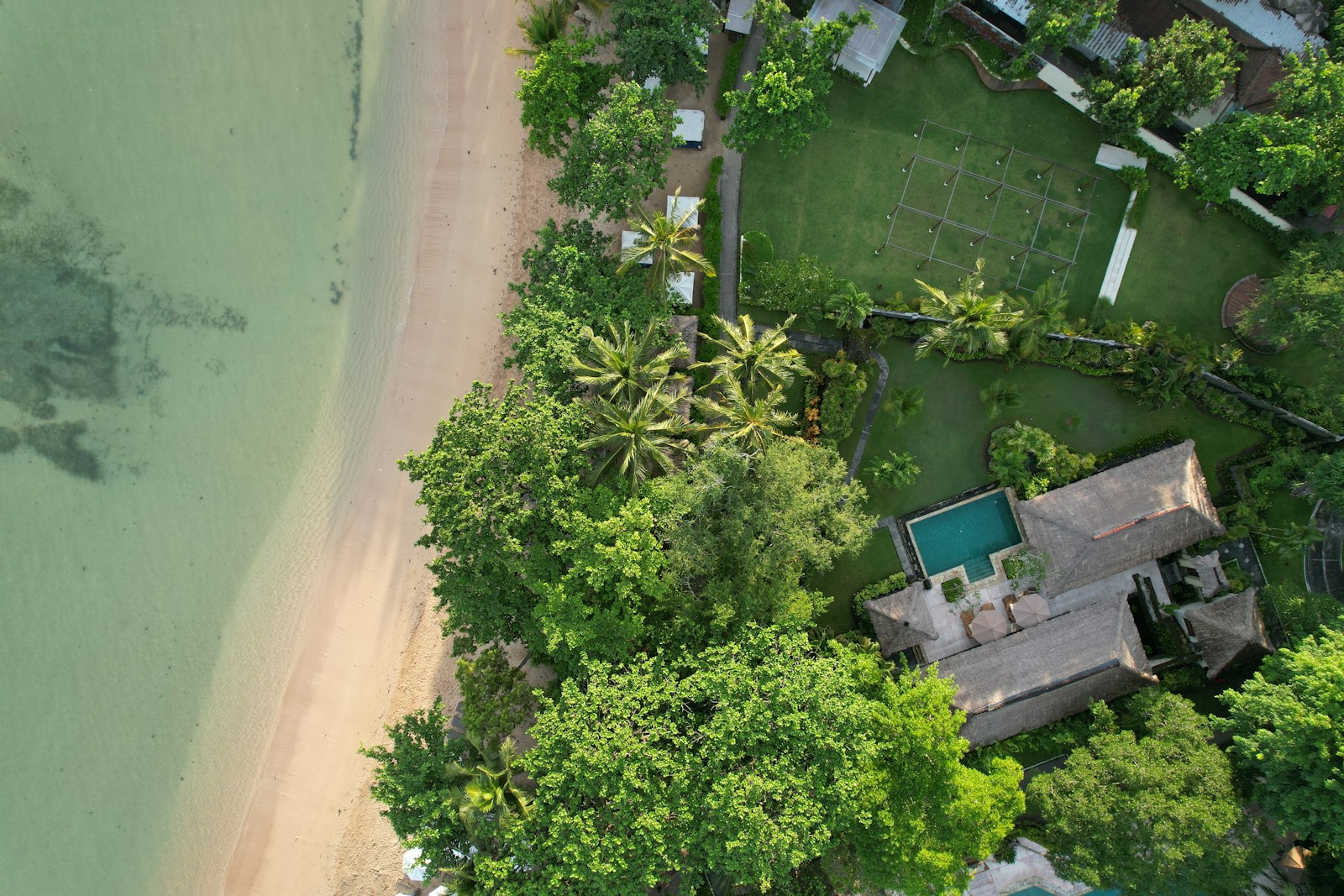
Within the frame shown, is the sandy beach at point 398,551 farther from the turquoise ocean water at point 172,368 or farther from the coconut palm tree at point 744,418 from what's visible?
the coconut palm tree at point 744,418

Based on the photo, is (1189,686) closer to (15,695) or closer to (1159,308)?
(1159,308)

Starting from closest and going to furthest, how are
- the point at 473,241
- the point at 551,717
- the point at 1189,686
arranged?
the point at 551,717 → the point at 1189,686 → the point at 473,241

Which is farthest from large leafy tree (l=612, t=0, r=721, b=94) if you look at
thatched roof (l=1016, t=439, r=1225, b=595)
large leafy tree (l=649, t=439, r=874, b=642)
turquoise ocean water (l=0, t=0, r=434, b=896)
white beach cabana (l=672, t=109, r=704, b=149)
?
thatched roof (l=1016, t=439, r=1225, b=595)

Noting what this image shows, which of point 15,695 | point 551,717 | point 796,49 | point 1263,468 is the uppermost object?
point 796,49

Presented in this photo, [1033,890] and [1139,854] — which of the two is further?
[1033,890]

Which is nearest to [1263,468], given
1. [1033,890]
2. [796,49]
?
[1033,890]

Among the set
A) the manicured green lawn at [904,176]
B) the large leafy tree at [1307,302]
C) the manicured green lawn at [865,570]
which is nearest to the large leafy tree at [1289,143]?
the large leafy tree at [1307,302]

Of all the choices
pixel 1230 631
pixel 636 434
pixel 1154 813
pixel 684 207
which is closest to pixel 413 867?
pixel 636 434

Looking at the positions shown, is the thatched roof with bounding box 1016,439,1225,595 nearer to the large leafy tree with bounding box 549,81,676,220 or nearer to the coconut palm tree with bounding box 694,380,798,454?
the coconut palm tree with bounding box 694,380,798,454
